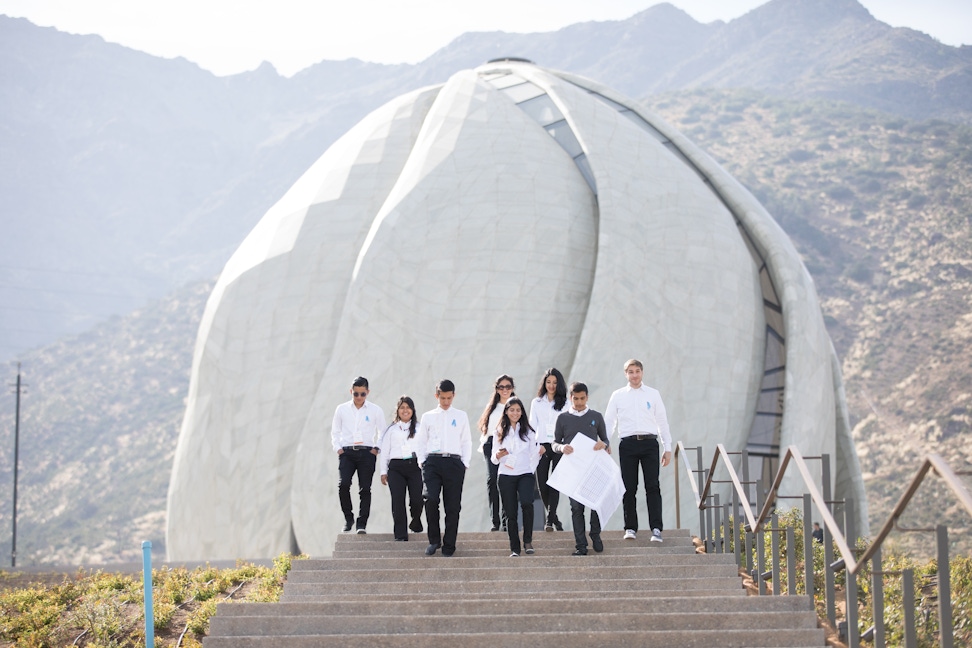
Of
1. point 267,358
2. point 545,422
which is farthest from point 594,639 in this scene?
point 267,358

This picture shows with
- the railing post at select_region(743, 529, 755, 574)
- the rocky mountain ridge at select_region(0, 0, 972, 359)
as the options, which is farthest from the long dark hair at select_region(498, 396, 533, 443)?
the rocky mountain ridge at select_region(0, 0, 972, 359)

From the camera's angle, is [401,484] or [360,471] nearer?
[401,484]

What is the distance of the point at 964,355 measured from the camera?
2272 inches

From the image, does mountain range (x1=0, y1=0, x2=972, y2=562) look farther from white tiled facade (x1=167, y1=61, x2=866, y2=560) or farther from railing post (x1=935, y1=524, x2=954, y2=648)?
railing post (x1=935, y1=524, x2=954, y2=648)

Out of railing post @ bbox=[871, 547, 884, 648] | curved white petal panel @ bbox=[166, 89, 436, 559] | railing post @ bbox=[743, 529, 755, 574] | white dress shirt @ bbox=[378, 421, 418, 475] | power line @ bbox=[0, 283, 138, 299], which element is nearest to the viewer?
railing post @ bbox=[871, 547, 884, 648]

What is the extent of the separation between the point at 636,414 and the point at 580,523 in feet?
3.89

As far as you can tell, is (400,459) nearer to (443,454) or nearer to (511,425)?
(443,454)

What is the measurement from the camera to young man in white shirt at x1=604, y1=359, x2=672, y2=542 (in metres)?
10.8

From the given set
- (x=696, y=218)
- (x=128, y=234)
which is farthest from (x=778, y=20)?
(x=696, y=218)

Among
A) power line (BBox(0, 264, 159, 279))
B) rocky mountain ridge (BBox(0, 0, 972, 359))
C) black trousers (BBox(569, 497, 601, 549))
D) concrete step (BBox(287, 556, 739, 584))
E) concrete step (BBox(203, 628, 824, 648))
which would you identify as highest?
rocky mountain ridge (BBox(0, 0, 972, 359))

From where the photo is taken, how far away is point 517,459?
414 inches

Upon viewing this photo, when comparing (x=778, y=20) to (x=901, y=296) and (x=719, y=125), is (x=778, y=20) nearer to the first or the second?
(x=719, y=125)

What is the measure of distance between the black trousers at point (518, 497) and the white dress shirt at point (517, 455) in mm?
62

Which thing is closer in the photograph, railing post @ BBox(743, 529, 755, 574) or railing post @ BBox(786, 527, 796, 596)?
railing post @ BBox(786, 527, 796, 596)
